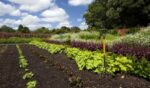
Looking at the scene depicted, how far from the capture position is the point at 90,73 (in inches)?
342

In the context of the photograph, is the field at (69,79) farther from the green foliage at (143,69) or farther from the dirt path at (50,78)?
the green foliage at (143,69)

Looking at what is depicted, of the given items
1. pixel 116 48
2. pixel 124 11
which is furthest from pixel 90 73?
pixel 124 11

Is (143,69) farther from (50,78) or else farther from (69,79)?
(50,78)

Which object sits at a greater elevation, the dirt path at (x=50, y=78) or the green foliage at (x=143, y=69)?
the green foliage at (x=143, y=69)

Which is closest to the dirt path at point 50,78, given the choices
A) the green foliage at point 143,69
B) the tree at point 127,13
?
the green foliage at point 143,69

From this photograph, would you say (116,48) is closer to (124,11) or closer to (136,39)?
(136,39)

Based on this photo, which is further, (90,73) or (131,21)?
(131,21)

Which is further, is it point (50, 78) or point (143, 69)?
point (50, 78)

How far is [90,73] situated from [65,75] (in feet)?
2.73

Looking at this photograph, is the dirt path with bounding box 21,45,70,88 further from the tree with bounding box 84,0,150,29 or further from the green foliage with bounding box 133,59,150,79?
the tree with bounding box 84,0,150,29

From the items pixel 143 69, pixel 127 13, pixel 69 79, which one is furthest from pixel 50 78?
pixel 127 13

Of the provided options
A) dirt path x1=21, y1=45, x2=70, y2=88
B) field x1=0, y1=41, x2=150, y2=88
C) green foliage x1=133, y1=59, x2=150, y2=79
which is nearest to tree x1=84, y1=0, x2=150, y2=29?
field x1=0, y1=41, x2=150, y2=88

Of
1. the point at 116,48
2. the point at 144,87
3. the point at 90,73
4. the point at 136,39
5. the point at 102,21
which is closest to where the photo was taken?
the point at 144,87

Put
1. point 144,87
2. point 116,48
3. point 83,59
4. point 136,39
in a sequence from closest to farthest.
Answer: point 144,87 < point 83,59 < point 116,48 < point 136,39
